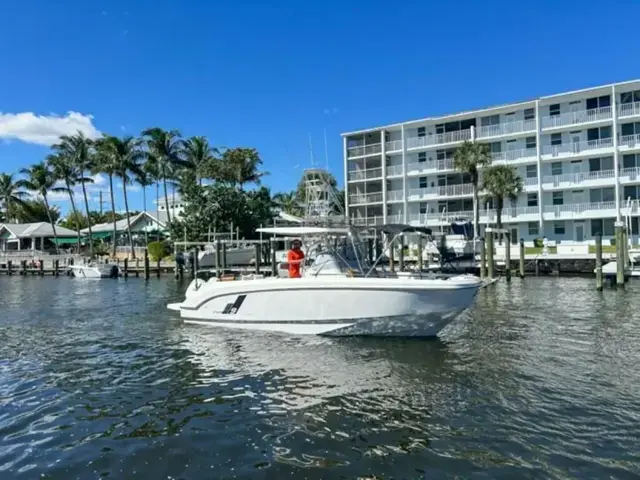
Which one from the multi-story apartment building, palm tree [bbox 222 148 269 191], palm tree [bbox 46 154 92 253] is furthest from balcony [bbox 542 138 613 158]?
palm tree [bbox 46 154 92 253]

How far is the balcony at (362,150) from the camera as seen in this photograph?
6109 centimetres

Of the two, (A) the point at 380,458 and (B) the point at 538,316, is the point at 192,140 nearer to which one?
(B) the point at 538,316

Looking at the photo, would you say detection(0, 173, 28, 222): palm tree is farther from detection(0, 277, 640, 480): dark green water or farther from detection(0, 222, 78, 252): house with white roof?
detection(0, 277, 640, 480): dark green water

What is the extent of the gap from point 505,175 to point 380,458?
4334 centimetres

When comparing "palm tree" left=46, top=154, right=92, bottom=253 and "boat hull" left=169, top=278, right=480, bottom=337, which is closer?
"boat hull" left=169, top=278, right=480, bottom=337

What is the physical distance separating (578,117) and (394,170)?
733 inches

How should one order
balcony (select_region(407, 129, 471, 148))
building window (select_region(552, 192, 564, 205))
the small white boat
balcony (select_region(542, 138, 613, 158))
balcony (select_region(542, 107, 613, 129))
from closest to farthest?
balcony (select_region(542, 107, 613, 129))
balcony (select_region(542, 138, 613, 158))
the small white boat
building window (select_region(552, 192, 564, 205))
balcony (select_region(407, 129, 471, 148))

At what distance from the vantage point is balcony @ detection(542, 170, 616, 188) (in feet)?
157

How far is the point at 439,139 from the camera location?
5662 centimetres

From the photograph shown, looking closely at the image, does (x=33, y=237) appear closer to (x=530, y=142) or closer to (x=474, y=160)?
(x=474, y=160)

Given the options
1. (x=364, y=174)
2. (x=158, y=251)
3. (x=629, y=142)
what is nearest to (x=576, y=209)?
(x=629, y=142)

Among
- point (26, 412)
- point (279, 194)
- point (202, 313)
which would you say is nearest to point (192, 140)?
point (279, 194)

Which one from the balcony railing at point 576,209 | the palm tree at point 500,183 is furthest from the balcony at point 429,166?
the balcony railing at point 576,209

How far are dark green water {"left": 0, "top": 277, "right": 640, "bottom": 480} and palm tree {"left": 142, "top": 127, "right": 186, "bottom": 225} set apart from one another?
4979cm
